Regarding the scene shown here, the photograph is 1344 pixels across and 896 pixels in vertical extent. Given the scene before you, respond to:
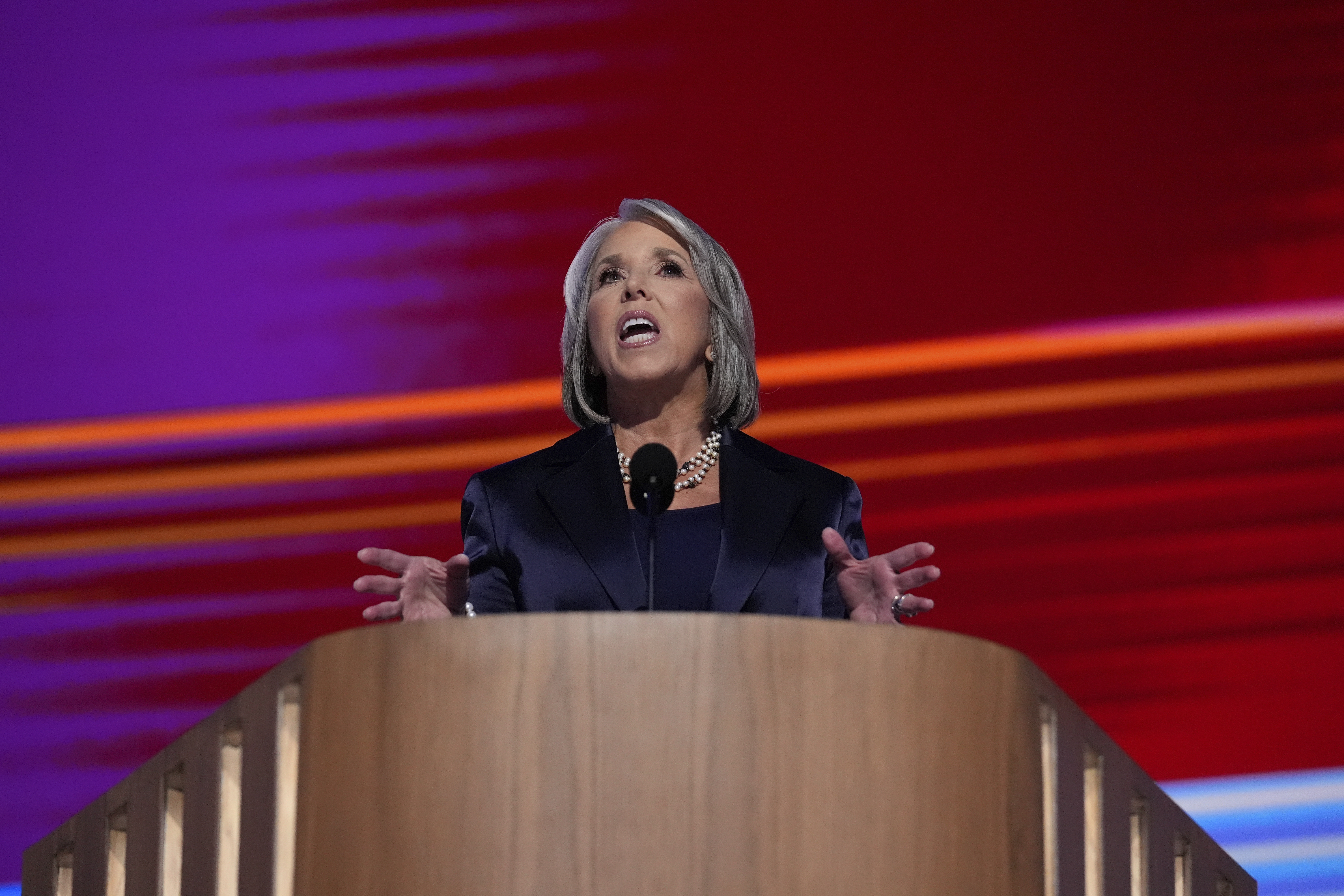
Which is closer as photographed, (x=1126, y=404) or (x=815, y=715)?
(x=815, y=715)

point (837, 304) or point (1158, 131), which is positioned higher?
point (1158, 131)

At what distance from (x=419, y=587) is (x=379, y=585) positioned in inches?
2.6

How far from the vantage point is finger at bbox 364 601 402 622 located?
1.92m

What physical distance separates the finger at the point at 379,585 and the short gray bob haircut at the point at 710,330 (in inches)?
24.6

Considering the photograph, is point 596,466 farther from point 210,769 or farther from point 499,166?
point 499,166

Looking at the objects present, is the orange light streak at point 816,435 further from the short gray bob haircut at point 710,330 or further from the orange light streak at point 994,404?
the short gray bob haircut at point 710,330

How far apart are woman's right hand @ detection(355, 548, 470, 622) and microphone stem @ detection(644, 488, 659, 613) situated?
25cm

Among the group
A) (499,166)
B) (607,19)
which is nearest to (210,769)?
(499,166)

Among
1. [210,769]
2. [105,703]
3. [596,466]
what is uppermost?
[596,466]

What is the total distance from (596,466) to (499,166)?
122 cm

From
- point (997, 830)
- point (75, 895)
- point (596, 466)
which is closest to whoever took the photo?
point (997, 830)

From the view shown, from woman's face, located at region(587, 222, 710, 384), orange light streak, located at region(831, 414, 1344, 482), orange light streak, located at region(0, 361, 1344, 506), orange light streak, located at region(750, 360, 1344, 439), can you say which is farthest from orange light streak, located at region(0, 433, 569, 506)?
woman's face, located at region(587, 222, 710, 384)

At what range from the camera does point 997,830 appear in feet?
4.99

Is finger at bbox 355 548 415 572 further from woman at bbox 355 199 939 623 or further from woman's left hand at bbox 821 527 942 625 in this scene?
woman's left hand at bbox 821 527 942 625
